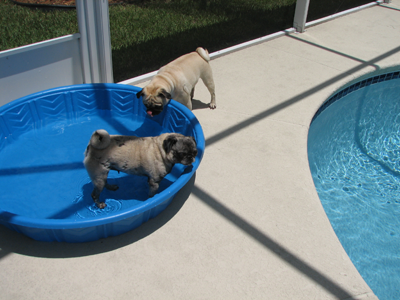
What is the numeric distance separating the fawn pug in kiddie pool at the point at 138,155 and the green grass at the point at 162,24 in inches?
114

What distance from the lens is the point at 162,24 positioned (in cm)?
808

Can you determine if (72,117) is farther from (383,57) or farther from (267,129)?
(383,57)

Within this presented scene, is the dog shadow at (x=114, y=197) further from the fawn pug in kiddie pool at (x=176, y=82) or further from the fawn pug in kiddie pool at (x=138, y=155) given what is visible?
the fawn pug in kiddie pool at (x=176, y=82)

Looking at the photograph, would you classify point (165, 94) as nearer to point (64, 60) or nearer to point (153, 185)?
point (153, 185)

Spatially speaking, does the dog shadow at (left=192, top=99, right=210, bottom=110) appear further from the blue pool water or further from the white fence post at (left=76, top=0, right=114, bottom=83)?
the blue pool water

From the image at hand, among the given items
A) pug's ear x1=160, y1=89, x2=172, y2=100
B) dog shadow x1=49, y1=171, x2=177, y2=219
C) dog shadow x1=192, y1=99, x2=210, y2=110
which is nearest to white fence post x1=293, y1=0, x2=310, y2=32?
dog shadow x1=192, y1=99, x2=210, y2=110

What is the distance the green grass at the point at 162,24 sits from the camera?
246 inches

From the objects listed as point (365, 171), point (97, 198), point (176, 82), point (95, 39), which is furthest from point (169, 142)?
point (365, 171)

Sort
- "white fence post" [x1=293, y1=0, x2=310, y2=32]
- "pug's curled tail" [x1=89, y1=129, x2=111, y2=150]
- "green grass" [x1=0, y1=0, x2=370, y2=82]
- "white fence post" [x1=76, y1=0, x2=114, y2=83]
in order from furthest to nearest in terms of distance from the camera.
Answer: "white fence post" [x1=293, y1=0, x2=310, y2=32] < "green grass" [x1=0, y1=0, x2=370, y2=82] < "white fence post" [x1=76, y1=0, x2=114, y2=83] < "pug's curled tail" [x1=89, y1=129, x2=111, y2=150]

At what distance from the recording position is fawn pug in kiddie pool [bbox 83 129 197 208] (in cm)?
304

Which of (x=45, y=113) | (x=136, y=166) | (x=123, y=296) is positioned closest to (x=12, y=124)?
(x=45, y=113)

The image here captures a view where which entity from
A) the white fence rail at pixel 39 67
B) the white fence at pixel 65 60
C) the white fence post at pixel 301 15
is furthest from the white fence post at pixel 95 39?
the white fence post at pixel 301 15

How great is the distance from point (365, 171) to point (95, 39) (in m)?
3.99

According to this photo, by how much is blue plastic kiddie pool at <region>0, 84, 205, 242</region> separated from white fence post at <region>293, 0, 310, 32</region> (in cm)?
464
